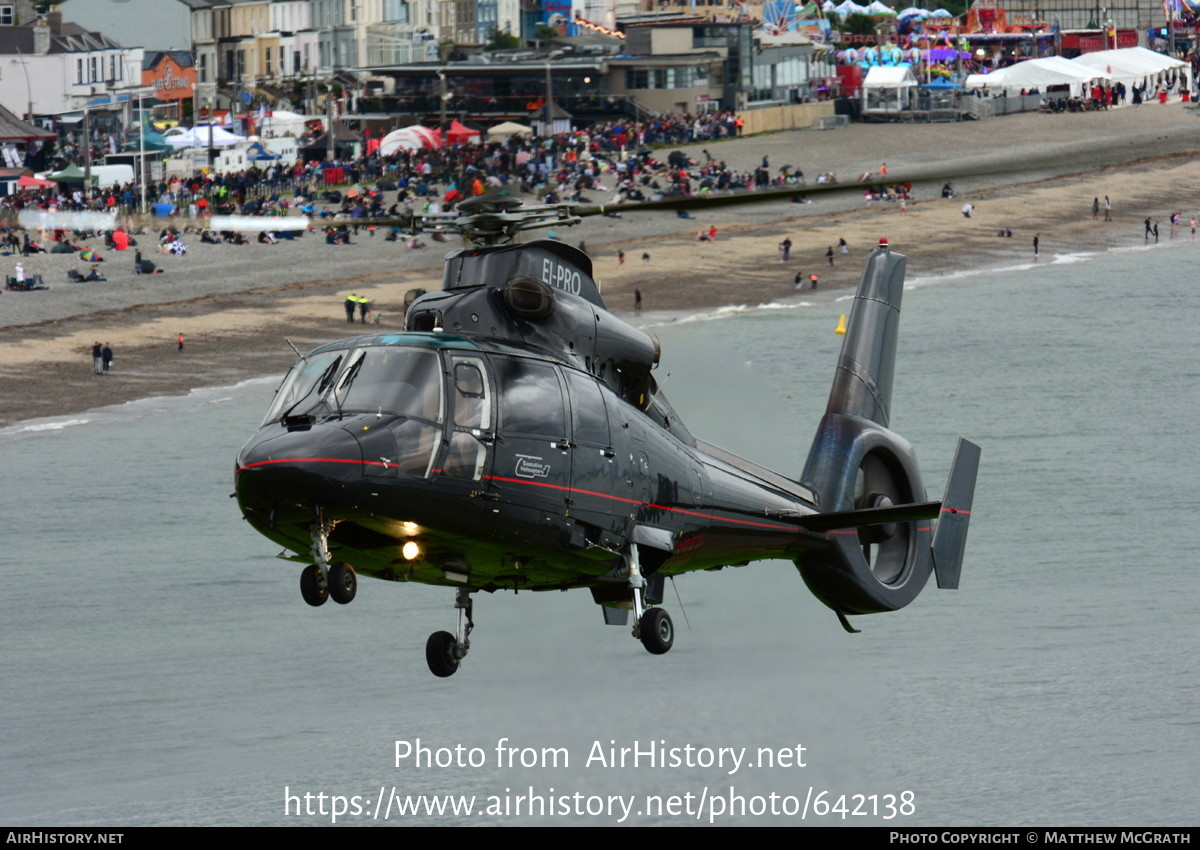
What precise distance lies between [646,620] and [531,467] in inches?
107

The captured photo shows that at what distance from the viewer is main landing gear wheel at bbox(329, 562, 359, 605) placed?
21.4 m

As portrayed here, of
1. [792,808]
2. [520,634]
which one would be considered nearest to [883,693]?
[792,808]

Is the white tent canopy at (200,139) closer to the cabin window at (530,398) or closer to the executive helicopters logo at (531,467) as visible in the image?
the cabin window at (530,398)

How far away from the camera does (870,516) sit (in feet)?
87.6

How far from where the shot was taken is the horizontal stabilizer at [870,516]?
2588 cm

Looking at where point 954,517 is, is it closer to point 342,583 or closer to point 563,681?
point 342,583

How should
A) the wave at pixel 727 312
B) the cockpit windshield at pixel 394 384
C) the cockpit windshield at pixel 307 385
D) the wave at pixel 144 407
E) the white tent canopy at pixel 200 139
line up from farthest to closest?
1. the white tent canopy at pixel 200 139
2. the wave at pixel 727 312
3. the wave at pixel 144 407
4. the cockpit windshield at pixel 307 385
5. the cockpit windshield at pixel 394 384

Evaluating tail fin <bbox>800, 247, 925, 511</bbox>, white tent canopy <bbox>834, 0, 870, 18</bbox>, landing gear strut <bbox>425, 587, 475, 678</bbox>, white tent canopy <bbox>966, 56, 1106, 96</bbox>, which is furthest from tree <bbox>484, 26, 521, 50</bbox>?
landing gear strut <bbox>425, 587, 475, 678</bbox>

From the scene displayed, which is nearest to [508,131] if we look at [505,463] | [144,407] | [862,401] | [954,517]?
[144,407]

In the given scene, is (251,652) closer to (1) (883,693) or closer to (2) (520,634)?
(2) (520,634)

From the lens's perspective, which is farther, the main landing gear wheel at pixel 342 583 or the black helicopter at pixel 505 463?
the black helicopter at pixel 505 463

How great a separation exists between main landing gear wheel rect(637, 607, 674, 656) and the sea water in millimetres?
18102

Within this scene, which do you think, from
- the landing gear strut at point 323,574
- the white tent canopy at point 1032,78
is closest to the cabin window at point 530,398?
the landing gear strut at point 323,574

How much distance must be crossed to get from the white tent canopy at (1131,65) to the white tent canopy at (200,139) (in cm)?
7469
